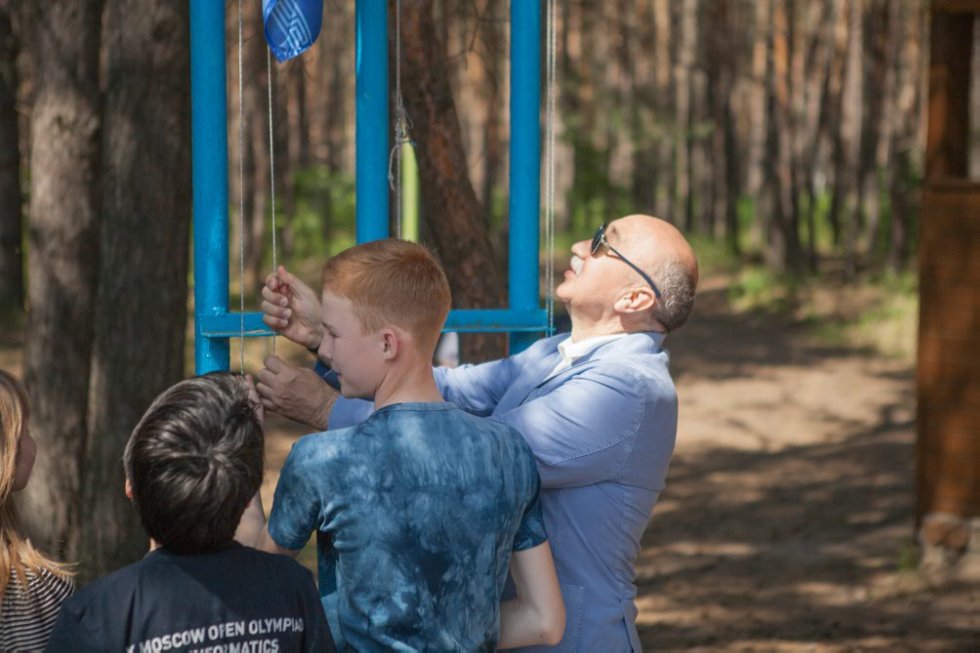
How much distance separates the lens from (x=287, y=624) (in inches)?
76.5

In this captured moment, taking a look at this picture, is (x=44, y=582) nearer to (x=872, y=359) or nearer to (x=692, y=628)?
(x=692, y=628)

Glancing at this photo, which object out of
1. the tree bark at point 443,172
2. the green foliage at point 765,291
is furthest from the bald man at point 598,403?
the green foliage at point 765,291

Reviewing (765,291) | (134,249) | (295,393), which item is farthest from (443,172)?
(765,291)

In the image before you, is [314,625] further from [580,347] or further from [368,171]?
[368,171]

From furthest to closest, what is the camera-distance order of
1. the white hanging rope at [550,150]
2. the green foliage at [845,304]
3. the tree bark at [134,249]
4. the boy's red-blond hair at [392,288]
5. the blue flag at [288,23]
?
the green foliage at [845,304] → the tree bark at [134,249] → the white hanging rope at [550,150] → the blue flag at [288,23] → the boy's red-blond hair at [392,288]

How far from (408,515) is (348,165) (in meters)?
33.4

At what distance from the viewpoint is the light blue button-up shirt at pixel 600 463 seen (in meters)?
2.30

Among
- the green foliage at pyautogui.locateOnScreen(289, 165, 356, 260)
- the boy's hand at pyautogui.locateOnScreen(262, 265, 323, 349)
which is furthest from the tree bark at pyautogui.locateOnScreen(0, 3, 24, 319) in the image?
the green foliage at pyautogui.locateOnScreen(289, 165, 356, 260)

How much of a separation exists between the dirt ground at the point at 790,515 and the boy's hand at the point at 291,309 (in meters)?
3.83

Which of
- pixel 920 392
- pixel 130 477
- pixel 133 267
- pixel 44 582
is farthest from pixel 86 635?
pixel 920 392

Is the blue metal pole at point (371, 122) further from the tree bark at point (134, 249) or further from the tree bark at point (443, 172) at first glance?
the tree bark at point (134, 249)

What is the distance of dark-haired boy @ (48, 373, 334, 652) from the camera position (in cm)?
186

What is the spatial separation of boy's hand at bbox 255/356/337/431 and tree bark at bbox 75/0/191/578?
294 cm

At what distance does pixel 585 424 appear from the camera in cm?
230
